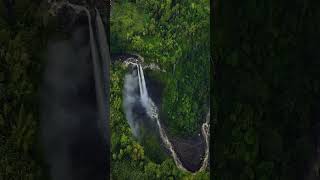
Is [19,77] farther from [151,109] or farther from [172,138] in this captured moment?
[172,138]

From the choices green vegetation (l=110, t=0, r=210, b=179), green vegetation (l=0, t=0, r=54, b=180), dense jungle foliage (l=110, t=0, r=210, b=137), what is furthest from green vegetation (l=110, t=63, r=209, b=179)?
green vegetation (l=0, t=0, r=54, b=180)

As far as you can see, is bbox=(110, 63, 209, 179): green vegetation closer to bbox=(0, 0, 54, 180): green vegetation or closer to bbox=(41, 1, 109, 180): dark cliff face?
bbox=(41, 1, 109, 180): dark cliff face
